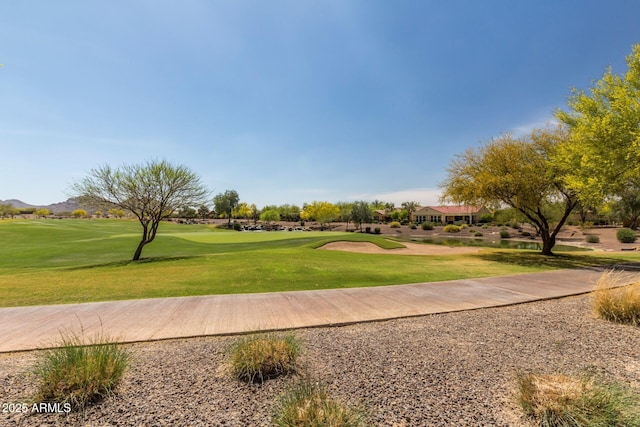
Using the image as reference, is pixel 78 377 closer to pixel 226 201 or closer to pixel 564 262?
pixel 564 262

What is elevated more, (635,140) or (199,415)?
(635,140)

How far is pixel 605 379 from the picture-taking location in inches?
144

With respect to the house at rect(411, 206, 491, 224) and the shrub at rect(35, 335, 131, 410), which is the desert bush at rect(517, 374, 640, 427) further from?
the house at rect(411, 206, 491, 224)

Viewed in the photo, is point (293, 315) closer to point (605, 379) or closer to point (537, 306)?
point (605, 379)

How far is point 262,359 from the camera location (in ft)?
12.7

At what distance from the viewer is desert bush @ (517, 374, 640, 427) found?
282 centimetres

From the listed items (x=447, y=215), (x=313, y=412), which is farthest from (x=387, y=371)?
(x=447, y=215)

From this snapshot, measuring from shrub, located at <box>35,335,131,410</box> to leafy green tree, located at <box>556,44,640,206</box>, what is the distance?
16.2 meters

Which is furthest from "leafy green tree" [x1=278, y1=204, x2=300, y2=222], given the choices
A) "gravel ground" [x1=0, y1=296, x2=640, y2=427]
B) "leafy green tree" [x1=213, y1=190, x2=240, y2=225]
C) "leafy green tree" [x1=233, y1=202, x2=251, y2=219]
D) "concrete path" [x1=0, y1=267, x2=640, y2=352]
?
"gravel ground" [x1=0, y1=296, x2=640, y2=427]

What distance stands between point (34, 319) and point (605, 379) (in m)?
9.67

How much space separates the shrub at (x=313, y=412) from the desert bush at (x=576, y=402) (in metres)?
1.78

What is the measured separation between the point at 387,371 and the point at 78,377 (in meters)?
3.61

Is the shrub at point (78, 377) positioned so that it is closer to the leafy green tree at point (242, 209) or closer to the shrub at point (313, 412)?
the shrub at point (313, 412)

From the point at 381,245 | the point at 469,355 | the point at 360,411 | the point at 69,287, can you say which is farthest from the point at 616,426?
the point at 381,245
